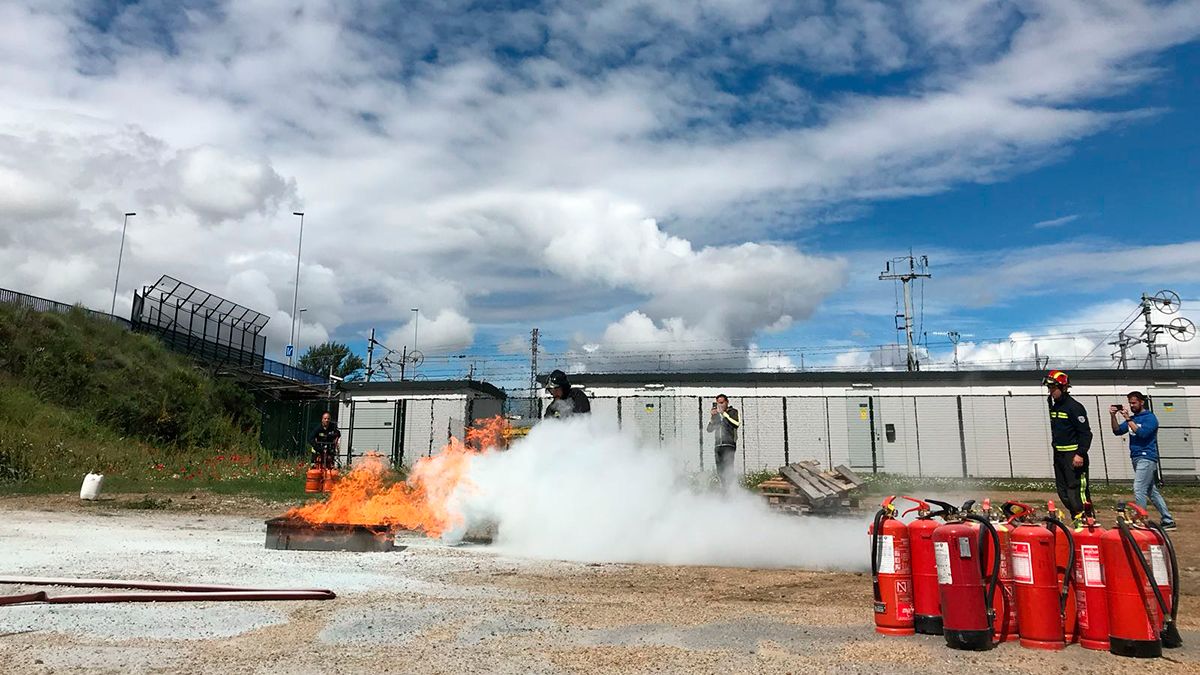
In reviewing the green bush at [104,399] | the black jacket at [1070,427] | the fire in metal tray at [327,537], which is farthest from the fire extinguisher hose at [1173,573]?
the green bush at [104,399]

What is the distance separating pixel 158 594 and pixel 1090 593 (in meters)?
7.01

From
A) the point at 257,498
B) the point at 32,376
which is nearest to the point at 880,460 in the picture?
the point at 257,498

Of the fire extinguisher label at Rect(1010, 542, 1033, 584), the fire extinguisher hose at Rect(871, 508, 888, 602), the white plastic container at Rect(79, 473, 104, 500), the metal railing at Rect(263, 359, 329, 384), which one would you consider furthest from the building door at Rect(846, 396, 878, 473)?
the metal railing at Rect(263, 359, 329, 384)

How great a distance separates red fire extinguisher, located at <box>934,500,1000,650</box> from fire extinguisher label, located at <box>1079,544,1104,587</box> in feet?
1.70

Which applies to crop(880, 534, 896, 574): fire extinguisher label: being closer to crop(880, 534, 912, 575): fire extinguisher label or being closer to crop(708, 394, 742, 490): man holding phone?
crop(880, 534, 912, 575): fire extinguisher label

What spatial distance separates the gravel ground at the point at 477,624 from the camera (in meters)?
4.36

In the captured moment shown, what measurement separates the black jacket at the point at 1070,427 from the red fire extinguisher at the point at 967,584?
4725mm

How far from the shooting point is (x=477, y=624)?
5316mm

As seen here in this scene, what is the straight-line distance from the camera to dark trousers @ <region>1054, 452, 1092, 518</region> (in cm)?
843

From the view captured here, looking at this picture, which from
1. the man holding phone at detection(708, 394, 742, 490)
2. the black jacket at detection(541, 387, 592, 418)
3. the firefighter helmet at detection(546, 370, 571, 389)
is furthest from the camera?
the man holding phone at detection(708, 394, 742, 490)

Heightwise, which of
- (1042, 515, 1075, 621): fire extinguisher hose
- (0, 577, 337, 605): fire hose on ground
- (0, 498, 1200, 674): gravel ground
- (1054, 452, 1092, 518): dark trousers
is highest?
(1054, 452, 1092, 518): dark trousers

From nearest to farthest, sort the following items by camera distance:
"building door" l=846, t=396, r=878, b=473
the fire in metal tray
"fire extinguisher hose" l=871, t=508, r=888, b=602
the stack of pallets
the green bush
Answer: "fire extinguisher hose" l=871, t=508, r=888, b=602 < the fire in metal tray < the stack of pallets < the green bush < "building door" l=846, t=396, r=878, b=473

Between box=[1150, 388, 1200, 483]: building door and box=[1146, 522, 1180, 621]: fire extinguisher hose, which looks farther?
box=[1150, 388, 1200, 483]: building door

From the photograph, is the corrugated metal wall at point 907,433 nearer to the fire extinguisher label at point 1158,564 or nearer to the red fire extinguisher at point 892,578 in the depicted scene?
the red fire extinguisher at point 892,578
